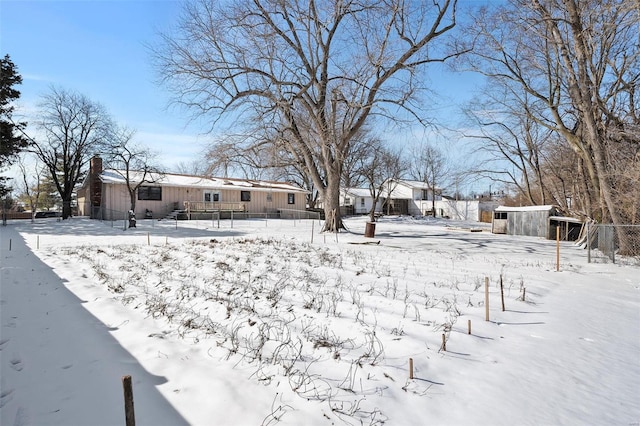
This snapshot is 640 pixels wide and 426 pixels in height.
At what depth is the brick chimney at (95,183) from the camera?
28.6 meters

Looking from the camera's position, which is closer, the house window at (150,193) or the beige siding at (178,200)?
the beige siding at (178,200)

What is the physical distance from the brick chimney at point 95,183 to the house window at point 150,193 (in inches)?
141

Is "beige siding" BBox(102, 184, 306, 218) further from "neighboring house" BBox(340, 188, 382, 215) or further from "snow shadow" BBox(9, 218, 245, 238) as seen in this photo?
"neighboring house" BBox(340, 188, 382, 215)

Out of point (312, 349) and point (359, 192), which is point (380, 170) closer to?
point (359, 192)

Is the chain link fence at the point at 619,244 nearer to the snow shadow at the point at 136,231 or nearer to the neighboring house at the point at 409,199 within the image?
the snow shadow at the point at 136,231

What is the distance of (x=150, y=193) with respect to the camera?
28375 mm

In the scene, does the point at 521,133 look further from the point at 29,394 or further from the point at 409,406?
the point at 29,394

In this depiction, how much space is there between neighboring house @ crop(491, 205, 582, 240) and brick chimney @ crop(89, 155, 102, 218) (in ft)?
102

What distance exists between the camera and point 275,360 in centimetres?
338

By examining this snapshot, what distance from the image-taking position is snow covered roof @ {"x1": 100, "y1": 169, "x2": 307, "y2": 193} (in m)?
27.3

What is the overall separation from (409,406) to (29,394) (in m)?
3.09

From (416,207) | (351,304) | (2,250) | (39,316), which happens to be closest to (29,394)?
(39,316)

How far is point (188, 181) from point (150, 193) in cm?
367

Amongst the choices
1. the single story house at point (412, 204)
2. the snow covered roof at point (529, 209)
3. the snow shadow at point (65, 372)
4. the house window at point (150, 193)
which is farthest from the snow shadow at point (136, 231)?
the single story house at point (412, 204)
